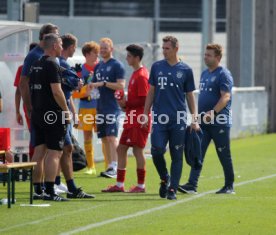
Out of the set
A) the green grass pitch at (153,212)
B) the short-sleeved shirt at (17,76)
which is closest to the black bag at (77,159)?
the green grass pitch at (153,212)

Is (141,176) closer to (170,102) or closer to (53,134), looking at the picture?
(170,102)

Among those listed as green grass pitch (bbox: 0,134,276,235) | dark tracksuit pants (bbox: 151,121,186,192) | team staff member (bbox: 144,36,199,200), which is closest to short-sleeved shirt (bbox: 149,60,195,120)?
team staff member (bbox: 144,36,199,200)

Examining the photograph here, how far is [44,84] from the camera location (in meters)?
14.5

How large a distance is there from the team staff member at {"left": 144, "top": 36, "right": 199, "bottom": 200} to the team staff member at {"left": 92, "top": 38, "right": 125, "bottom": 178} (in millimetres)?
2812

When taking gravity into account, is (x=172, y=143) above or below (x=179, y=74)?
below

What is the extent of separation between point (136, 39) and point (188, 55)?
72.2ft

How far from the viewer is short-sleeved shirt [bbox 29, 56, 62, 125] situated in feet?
47.3

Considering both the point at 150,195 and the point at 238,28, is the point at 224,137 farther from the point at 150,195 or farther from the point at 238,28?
the point at 238,28

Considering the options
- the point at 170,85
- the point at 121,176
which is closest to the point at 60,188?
the point at 121,176

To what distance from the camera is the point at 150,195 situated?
1544cm

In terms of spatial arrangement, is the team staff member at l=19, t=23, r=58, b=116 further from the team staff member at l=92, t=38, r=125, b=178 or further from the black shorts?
the team staff member at l=92, t=38, r=125, b=178

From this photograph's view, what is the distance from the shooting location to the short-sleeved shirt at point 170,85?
14.8 m

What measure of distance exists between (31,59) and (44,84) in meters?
1.02

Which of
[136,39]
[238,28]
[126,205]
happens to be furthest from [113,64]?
[238,28]
